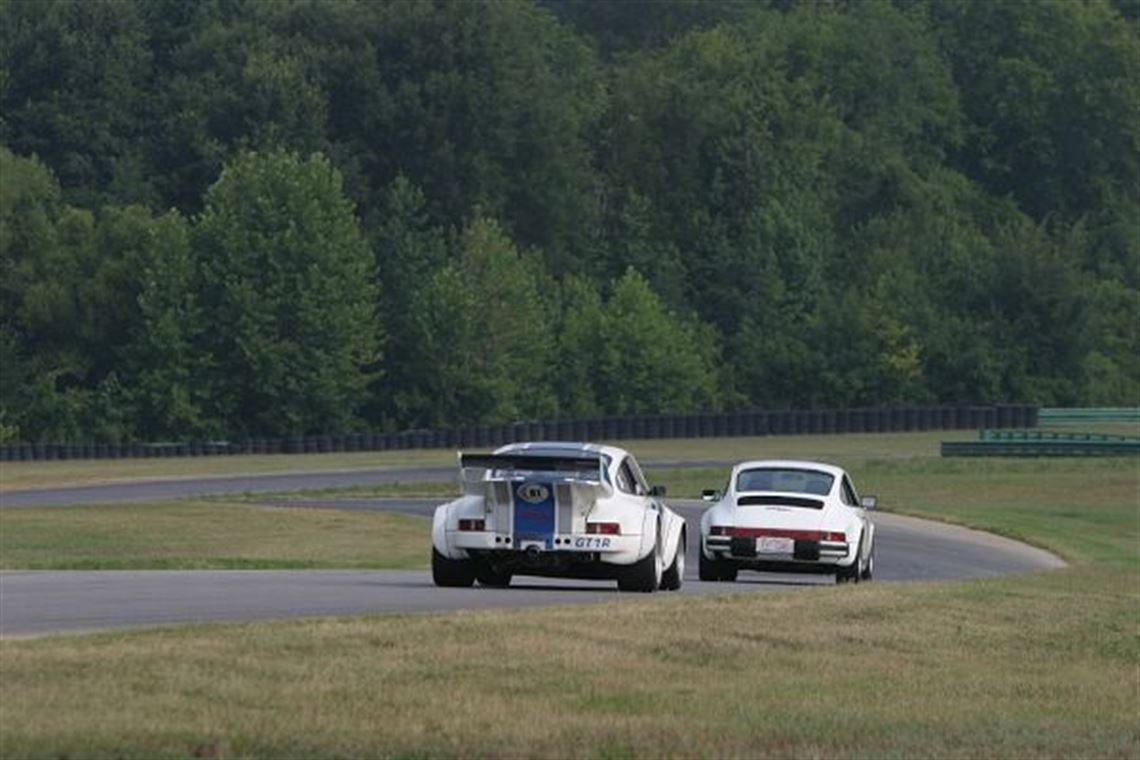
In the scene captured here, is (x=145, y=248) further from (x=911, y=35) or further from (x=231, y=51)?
(x=911, y=35)

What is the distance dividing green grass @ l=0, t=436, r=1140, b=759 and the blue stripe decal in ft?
5.27

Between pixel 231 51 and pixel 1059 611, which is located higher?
pixel 231 51

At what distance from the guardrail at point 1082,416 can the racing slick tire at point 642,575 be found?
2689 inches

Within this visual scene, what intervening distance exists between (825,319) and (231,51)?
2508 centimetres

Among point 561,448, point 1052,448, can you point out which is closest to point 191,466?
point 1052,448

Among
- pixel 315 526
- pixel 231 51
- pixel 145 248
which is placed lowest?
pixel 315 526

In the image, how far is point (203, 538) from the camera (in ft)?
158

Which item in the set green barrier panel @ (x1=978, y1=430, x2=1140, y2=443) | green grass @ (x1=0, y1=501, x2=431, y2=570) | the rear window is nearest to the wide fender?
the rear window

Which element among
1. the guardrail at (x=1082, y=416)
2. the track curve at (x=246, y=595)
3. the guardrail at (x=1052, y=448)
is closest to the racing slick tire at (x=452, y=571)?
the track curve at (x=246, y=595)

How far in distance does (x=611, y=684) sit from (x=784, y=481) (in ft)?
42.1

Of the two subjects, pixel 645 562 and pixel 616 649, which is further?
pixel 645 562

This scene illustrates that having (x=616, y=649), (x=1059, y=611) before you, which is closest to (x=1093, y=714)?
(x=616, y=649)

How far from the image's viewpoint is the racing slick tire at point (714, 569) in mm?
30438

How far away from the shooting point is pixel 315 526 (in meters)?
50.8
